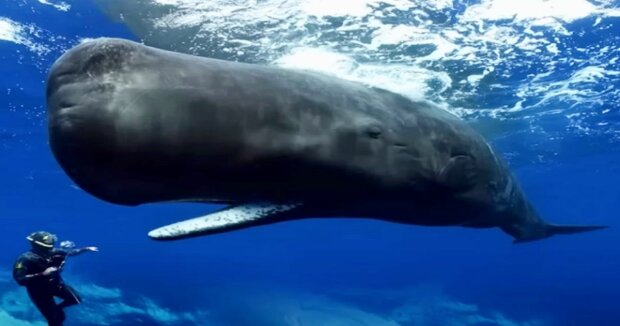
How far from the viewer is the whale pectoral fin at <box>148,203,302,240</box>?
3193mm

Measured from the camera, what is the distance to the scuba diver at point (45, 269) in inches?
412

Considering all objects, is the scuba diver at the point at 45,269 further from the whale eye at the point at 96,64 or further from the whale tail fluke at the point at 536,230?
the whale eye at the point at 96,64

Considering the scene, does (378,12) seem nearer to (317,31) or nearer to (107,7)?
(317,31)

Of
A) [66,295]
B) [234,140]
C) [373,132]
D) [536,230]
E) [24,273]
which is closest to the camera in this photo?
[234,140]

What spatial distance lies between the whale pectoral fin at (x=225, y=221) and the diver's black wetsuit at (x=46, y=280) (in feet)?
26.9

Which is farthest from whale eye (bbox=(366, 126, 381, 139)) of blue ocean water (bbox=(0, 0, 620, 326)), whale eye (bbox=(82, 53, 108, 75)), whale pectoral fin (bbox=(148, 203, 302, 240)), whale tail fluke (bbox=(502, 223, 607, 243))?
blue ocean water (bbox=(0, 0, 620, 326))

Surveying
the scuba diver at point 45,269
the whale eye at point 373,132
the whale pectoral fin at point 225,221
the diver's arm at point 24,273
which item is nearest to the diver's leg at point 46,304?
the scuba diver at point 45,269

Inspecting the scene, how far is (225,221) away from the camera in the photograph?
3270 millimetres

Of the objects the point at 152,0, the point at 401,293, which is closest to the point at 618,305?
the point at 401,293

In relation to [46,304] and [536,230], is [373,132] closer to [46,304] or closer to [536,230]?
[536,230]

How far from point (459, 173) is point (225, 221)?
98.7 inches

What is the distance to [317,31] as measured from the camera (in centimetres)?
1232

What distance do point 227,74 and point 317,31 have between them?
9334 mm

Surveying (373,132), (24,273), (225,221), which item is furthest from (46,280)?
(373,132)
